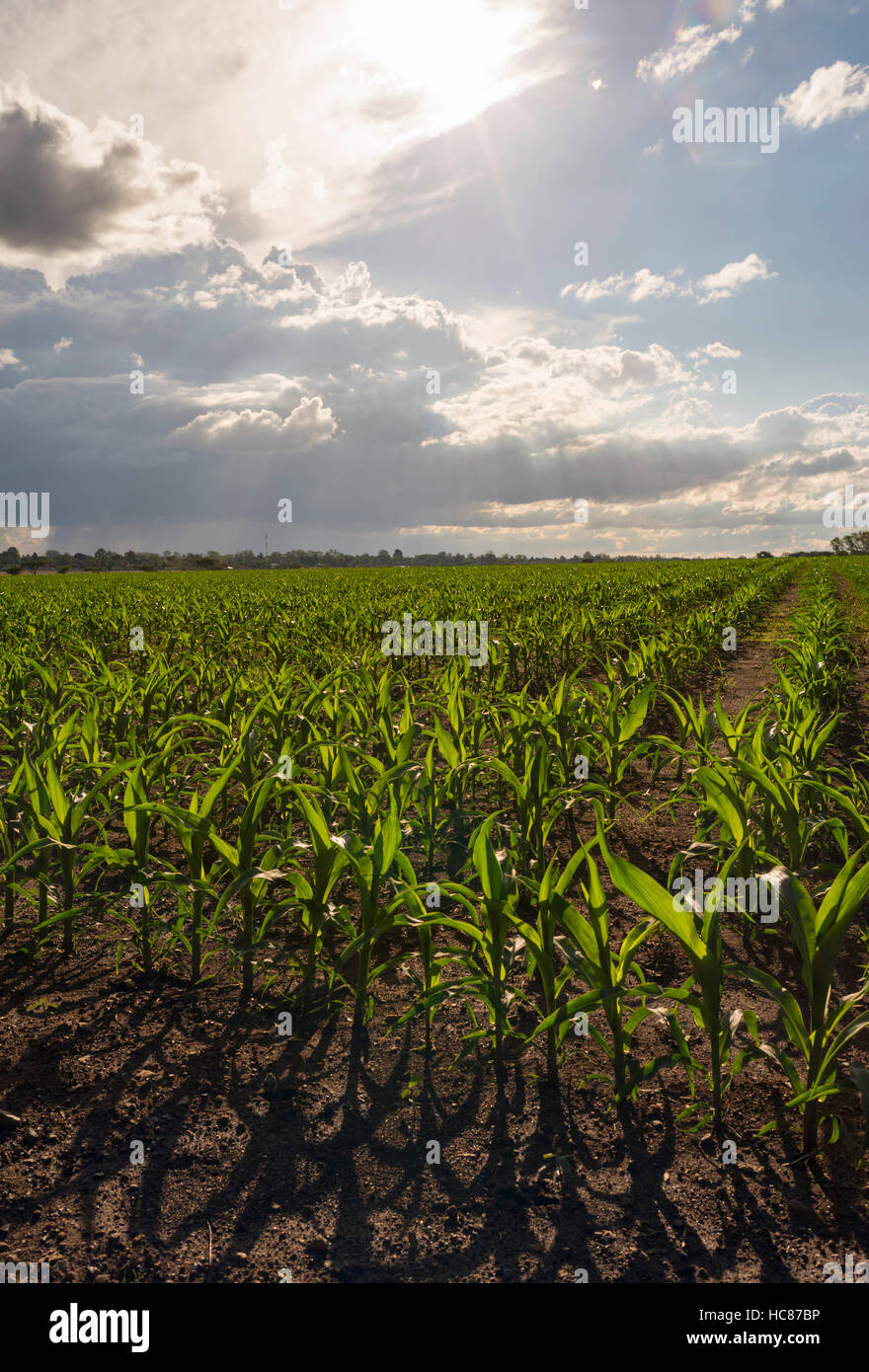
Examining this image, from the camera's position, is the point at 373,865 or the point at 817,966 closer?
the point at 817,966

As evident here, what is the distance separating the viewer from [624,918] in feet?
10.8

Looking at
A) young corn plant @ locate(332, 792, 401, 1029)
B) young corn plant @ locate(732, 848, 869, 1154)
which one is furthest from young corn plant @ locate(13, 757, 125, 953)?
young corn plant @ locate(732, 848, 869, 1154)

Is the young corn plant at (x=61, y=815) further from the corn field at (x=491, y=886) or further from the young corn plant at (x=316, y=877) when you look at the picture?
the young corn plant at (x=316, y=877)

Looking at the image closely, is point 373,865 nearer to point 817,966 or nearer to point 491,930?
point 491,930

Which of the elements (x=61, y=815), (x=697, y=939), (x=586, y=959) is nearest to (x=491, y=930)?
(x=586, y=959)

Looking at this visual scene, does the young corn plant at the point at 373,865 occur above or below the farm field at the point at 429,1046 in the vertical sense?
above

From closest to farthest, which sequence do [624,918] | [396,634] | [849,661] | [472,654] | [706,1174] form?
[706,1174]
[624,918]
[472,654]
[849,661]
[396,634]

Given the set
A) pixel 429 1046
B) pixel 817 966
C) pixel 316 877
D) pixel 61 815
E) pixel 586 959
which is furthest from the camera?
pixel 61 815

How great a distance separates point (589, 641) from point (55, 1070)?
8937mm

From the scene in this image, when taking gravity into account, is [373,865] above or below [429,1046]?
above

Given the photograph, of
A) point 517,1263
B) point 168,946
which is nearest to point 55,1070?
point 168,946

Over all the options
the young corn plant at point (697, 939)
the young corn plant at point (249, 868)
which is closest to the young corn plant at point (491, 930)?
the young corn plant at point (697, 939)

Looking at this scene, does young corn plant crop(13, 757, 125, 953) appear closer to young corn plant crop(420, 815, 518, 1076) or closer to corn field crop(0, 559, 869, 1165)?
corn field crop(0, 559, 869, 1165)

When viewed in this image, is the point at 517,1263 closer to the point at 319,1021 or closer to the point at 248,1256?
the point at 248,1256
